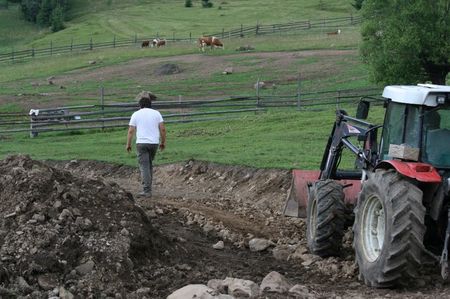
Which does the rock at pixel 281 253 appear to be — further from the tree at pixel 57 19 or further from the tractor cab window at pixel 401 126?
the tree at pixel 57 19

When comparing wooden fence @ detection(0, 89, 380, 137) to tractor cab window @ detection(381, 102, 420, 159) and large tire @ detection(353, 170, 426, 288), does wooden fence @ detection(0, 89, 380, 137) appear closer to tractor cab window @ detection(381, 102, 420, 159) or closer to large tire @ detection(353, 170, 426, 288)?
tractor cab window @ detection(381, 102, 420, 159)

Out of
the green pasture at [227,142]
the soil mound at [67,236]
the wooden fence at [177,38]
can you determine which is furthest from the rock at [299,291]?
the wooden fence at [177,38]

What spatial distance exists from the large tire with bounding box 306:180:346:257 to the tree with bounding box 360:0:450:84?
1539 cm

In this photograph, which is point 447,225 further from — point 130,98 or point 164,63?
point 164,63

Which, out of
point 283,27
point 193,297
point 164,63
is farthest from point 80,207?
point 283,27

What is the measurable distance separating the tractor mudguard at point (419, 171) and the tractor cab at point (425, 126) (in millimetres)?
268

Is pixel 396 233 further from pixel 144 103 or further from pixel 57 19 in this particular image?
pixel 57 19

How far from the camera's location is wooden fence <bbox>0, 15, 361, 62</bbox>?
232 ft

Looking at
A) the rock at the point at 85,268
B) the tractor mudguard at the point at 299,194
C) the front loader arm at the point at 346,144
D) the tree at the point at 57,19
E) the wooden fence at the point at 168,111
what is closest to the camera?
the rock at the point at 85,268

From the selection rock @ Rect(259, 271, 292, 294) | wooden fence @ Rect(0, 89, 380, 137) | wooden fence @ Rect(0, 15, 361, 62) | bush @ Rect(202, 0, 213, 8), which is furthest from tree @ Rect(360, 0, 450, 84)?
bush @ Rect(202, 0, 213, 8)

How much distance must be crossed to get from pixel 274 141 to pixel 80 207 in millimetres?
13739

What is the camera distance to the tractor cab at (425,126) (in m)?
9.26

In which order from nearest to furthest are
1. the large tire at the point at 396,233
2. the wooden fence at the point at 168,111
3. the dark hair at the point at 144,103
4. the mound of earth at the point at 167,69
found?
the large tire at the point at 396,233, the dark hair at the point at 144,103, the wooden fence at the point at 168,111, the mound of earth at the point at 167,69

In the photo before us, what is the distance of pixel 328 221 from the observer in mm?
10727
